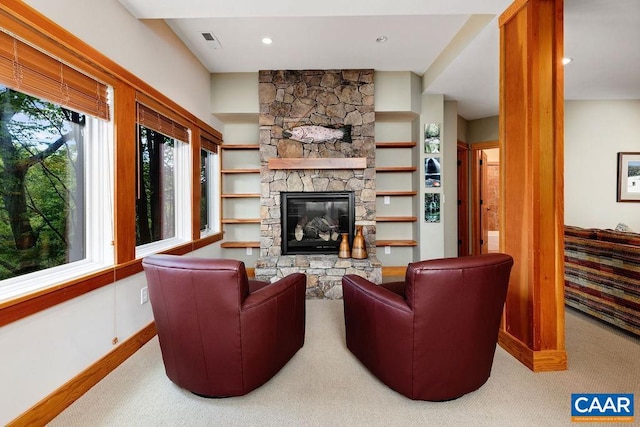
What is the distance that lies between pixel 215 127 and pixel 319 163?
64.0 inches

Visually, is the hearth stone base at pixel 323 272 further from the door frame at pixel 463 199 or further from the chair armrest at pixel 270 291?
the door frame at pixel 463 199

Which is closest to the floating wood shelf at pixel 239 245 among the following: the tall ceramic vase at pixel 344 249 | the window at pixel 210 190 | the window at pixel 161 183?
the window at pixel 210 190

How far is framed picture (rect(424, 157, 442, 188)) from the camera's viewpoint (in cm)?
405

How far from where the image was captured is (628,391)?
172cm

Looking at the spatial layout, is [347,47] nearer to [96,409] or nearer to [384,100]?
[384,100]

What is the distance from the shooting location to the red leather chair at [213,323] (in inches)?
58.0

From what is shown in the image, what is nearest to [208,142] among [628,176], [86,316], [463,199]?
[86,316]

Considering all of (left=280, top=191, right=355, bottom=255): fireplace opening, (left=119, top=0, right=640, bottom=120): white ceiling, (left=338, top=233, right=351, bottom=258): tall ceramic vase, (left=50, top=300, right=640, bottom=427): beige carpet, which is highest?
(left=119, top=0, right=640, bottom=120): white ceiling

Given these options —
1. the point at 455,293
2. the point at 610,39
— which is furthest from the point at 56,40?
the point at 610,39

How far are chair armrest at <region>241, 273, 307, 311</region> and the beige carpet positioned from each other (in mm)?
590

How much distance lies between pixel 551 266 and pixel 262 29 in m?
3.27

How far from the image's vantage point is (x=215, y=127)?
4.07m

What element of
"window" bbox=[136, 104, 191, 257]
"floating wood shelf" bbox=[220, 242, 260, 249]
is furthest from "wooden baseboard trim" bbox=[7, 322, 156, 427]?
"floating wood shelf" bbox=[220, 242, 260, 249]

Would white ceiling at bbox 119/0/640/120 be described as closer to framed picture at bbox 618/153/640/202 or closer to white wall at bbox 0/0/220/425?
white wall at bbox 0/0/220/425
